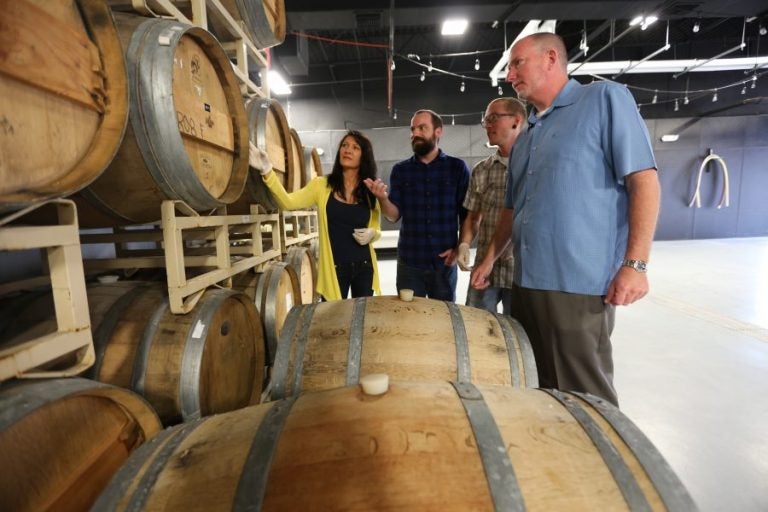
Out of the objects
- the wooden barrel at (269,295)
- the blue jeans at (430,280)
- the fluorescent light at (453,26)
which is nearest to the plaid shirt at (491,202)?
the blue jeans at (430,280)

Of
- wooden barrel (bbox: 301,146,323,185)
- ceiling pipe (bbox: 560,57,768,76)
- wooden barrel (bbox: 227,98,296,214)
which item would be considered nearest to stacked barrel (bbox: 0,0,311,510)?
wooden barrel (bbox: 227,98,296,214)

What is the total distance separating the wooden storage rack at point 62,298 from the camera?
1.08m

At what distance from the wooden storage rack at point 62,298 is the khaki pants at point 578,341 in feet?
6.12

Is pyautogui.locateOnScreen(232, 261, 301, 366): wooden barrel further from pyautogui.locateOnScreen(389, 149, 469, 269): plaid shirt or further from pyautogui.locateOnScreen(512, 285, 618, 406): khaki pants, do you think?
pyautogui.locateOnScreen(512, 285, 618, 406): khaki pants

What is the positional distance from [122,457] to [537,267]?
1864 mm

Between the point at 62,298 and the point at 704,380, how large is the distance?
4.29m

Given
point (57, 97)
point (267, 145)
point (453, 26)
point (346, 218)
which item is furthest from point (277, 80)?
point (57, 97)

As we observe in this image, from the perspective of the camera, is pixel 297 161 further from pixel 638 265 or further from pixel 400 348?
pixel 638 265

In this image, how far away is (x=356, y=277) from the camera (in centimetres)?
304

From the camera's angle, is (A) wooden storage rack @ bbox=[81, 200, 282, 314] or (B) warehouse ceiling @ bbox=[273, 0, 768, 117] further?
(B) warehouse ceiling @ bbox=[273, 0, 768, 117]

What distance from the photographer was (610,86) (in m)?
1.70

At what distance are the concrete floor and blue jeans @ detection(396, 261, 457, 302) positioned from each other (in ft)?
5.10

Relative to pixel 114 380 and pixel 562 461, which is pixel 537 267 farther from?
pixel 114 380

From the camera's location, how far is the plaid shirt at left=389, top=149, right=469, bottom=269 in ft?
10.3
